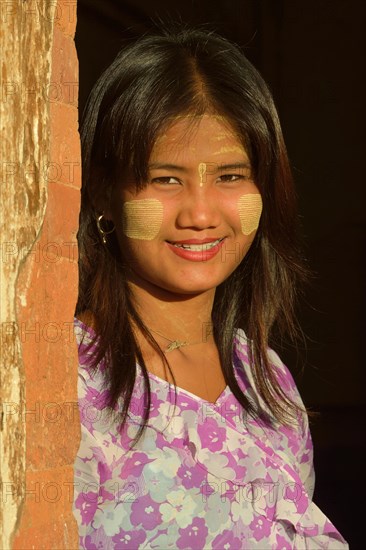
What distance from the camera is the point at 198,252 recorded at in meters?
2.41

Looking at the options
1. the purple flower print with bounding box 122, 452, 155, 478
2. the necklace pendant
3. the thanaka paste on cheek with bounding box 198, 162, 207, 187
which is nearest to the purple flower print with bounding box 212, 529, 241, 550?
the purple flower print with bounding box 122, 452, 155, 478

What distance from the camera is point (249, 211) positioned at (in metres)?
2.50

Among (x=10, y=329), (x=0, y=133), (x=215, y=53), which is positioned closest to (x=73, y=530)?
(x=10, y=329)

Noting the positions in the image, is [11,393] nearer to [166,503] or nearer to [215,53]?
[166,503]

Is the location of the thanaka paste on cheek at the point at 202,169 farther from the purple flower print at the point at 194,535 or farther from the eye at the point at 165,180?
the purple flower print at the point at 194,535

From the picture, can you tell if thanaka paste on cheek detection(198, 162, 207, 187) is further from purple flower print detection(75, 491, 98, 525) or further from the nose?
purple flower print detection(75, 491, 98, 525)

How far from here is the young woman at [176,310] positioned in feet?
7.45

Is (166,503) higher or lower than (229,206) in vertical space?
lower

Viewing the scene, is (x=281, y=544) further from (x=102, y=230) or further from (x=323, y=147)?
(x=323, y=147)

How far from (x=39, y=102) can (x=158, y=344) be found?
0.94 m

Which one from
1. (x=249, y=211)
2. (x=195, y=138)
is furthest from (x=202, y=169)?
(x=249, y=211)

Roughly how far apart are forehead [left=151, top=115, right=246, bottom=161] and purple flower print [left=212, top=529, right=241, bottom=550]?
78 centimetres

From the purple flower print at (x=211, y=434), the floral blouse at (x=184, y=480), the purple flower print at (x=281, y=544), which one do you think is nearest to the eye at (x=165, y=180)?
the floral blouse at (x=184, y=480)

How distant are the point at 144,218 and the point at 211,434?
1.59 feet
